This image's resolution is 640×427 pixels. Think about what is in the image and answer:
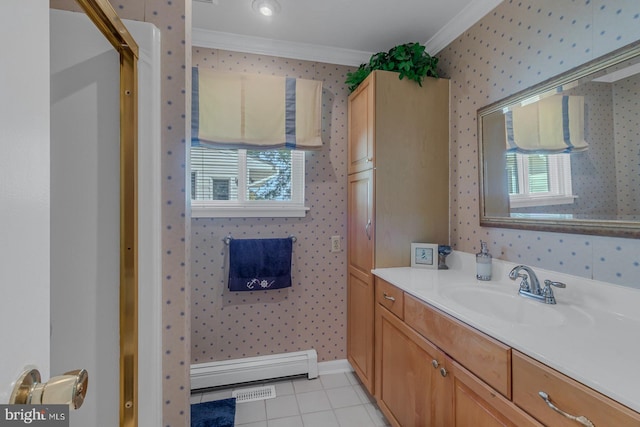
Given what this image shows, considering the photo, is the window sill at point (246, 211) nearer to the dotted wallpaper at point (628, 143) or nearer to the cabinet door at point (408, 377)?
the cabinet door at point (408, 377)

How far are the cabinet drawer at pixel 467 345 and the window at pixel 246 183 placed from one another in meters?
1.17

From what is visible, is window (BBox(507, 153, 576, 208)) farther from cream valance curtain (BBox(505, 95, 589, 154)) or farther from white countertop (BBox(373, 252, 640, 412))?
white countertop (BBox(373, 252, 640, 412))

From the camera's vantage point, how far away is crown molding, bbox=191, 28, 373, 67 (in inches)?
79.0

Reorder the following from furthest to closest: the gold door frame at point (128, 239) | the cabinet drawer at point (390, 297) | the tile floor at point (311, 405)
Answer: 1. the tile floor at point (311, 405)
2. the cabinet drawer at point (390, 297)
3. the gold door frame at point (128, 239)

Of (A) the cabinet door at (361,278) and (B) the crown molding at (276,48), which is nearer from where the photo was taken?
(A) the cabinet door at (361,278)

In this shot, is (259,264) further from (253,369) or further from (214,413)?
(214,413)

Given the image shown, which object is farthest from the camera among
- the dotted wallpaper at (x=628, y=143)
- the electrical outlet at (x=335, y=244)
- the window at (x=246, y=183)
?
the electrical outlet at (x=335, y=244)

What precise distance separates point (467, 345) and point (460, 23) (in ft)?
6.03

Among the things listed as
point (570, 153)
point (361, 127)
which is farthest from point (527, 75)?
point (361, 127)

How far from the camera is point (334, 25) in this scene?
190 centimetres

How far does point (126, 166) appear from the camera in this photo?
32.9 inches

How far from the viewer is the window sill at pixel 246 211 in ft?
6.64

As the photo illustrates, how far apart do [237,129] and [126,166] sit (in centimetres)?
127

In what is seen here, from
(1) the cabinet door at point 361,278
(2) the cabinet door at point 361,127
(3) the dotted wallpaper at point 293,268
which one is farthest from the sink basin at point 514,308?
(3) the dotted wallpaper at point 293,268
